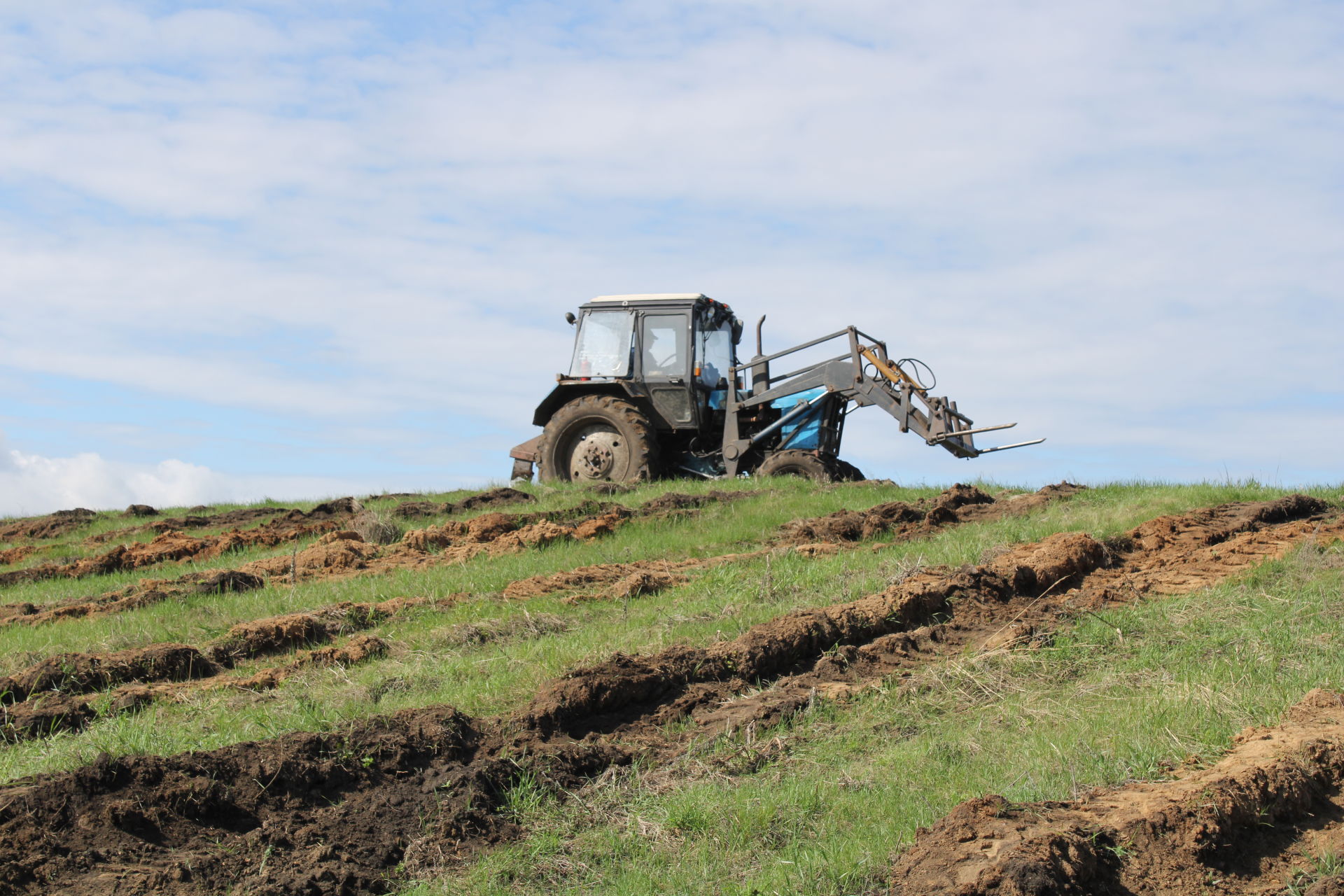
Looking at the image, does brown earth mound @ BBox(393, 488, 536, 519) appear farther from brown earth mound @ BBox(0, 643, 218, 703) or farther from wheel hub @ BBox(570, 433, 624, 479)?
brown earth mound @ BBox(0, 643, 218, 703)

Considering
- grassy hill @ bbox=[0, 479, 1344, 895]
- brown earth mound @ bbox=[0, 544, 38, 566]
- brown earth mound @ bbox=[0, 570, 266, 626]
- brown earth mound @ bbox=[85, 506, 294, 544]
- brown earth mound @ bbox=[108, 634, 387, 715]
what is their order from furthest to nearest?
brown earth mound @ bbox=[85, 506, 294, 544] → brown earth mound @ bbox=[0, 544, 38, 566] → brown earth mound @ bbox=[0, 570, 266, 626] → brown earth mound @ bbox=[108, 634, 387, 715] → grassy hill @ bbox=[0, 479, 1344, 895]

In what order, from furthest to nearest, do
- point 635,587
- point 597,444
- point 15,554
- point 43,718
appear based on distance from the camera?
1. point 597,444
2. point 15,554
3. point 635,587
4. point 43,718

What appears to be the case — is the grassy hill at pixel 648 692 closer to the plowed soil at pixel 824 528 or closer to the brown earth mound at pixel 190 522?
the plowed soil at pixel 824 528

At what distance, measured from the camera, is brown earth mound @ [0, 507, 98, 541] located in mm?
15383

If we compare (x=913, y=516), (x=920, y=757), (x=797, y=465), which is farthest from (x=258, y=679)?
(x=797, y=465)

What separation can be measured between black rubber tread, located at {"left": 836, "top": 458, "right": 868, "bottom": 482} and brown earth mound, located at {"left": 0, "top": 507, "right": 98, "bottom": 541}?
1070 cm

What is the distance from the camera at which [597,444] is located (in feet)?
50.8

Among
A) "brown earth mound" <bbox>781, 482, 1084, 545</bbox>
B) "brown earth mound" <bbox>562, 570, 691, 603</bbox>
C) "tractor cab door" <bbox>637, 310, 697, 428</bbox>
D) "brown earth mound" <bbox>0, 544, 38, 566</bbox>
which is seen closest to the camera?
"brown earth mound" <bbox>562, 570, 691, 603</bbox>

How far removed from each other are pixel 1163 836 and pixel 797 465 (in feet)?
34.2

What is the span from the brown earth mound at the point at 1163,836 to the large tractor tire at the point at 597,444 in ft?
35.1

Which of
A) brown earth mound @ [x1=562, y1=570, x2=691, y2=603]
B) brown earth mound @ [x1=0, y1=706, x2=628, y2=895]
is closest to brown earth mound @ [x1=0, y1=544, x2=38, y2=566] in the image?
brown earth mound @ [x1=562, y1=570, x2=691, y2=603]

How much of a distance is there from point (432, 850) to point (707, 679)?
224 centimetres

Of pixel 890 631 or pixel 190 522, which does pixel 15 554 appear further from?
pixel 890 631

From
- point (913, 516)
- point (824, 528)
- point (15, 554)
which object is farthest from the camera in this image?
point (15, 554)
